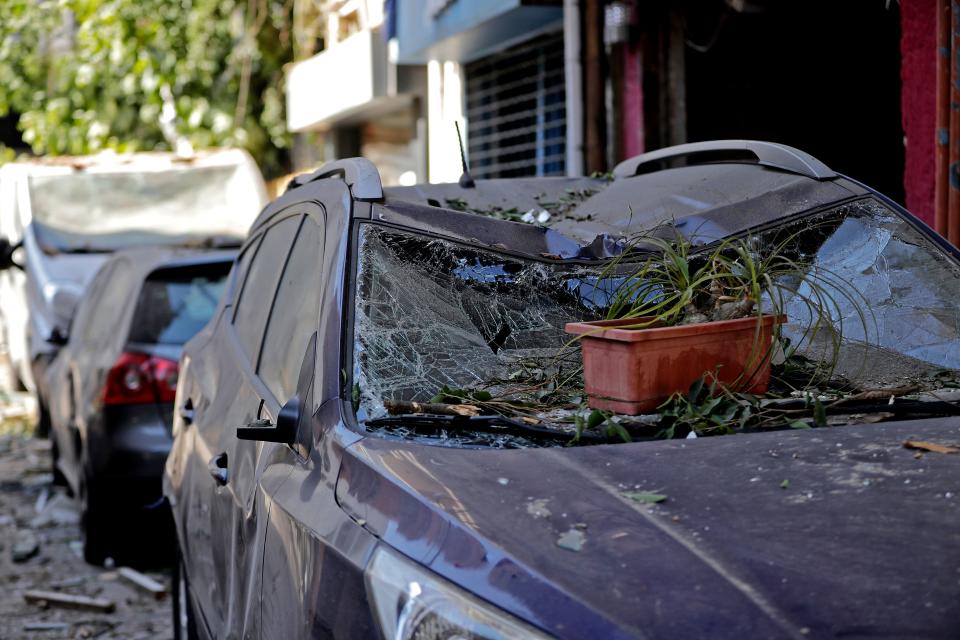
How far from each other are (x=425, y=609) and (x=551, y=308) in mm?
1415

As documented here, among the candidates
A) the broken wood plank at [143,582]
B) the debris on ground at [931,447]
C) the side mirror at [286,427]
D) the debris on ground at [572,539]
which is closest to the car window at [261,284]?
the side mirror at [286,427]

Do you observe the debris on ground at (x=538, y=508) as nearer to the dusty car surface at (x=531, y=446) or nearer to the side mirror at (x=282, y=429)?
the dusty car surface at (x=531, y=446)

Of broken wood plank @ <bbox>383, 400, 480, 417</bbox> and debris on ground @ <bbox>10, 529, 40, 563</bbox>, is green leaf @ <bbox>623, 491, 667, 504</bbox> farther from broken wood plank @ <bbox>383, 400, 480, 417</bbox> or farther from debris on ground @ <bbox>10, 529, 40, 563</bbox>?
debris on ground @ <bbox>10, 529, 40, 563</bbox>

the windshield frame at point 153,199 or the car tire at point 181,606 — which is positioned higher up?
the windshield frame at point 153,199

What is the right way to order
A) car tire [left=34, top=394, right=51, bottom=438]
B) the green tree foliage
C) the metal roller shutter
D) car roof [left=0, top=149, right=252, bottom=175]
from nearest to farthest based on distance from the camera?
car tire [left=34, top=394, right=51, bottom=438], the metal roller shutter, car roof [left=0, top=149, right=252, bottom=175], the green tree foliage

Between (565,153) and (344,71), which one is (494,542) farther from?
(344,71)

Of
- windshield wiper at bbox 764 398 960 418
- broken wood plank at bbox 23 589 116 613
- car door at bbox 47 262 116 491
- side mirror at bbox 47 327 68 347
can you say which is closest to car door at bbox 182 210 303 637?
windshield wiper at bbox 764 398 960 418

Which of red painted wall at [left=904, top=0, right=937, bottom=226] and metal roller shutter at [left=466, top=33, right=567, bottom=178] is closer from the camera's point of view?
red painted wall at [left=904, top=0, right=937, bottom=226]

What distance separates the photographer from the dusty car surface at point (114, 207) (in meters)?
11.6

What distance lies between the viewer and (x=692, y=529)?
2.08m

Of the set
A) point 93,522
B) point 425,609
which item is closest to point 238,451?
point 425,609

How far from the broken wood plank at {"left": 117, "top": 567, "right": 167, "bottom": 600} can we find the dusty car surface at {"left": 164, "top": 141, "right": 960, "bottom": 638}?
1.70 meters

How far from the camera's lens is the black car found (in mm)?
6125

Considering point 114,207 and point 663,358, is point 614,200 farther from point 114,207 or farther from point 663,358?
point 114,207
